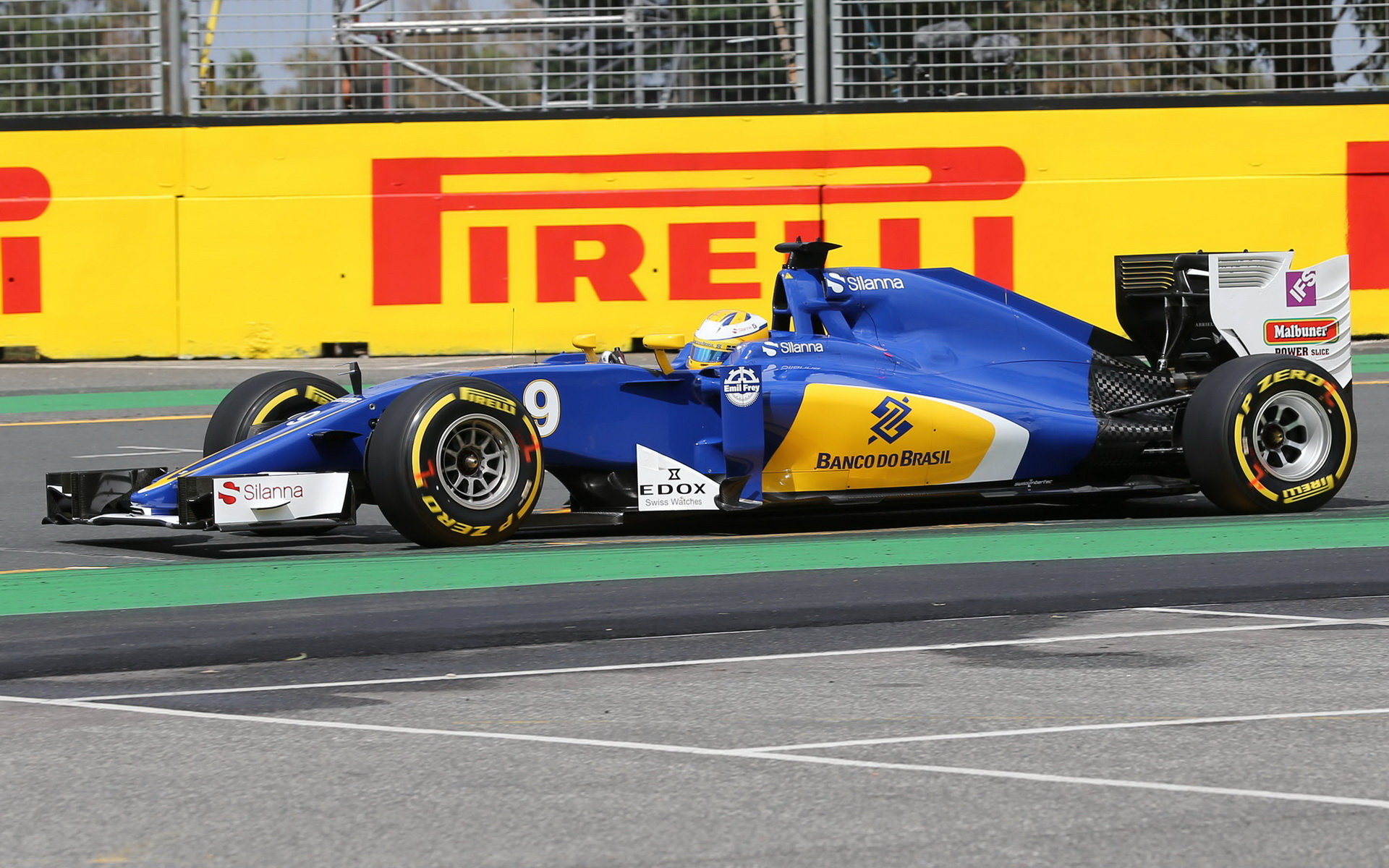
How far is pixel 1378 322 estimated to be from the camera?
16.0 meters

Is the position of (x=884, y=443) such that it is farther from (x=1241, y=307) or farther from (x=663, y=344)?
(x=1241, y=307)

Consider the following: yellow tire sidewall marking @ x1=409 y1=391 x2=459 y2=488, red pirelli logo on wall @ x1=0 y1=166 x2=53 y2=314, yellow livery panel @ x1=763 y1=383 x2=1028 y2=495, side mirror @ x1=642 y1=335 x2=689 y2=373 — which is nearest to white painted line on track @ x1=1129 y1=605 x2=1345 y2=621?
yellow livery panel @ x1=763 y1=383 x2=1028 y2=495

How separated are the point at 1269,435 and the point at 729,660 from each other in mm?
4047

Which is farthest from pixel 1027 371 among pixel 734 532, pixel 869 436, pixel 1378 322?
pixel 1378 322

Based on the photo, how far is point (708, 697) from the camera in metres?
5.47

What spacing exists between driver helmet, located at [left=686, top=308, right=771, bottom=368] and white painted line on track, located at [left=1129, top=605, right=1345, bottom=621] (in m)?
2.58

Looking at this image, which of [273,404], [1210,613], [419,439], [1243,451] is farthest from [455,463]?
[1243,451]

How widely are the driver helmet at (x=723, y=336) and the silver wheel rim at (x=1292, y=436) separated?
2.44 m

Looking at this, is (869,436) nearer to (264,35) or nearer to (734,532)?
(734,532)

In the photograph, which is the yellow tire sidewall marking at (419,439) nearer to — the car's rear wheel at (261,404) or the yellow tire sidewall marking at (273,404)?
the car's rear wheel at (261,404)

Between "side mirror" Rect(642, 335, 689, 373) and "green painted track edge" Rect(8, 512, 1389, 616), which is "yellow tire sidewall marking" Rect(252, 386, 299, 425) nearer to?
"green painted track edge" Rect(8, 512, 1389, 616)

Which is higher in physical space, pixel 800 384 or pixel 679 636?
pixel 800 384

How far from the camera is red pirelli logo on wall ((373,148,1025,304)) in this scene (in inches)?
619

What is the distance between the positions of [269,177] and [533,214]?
89.0 inches
